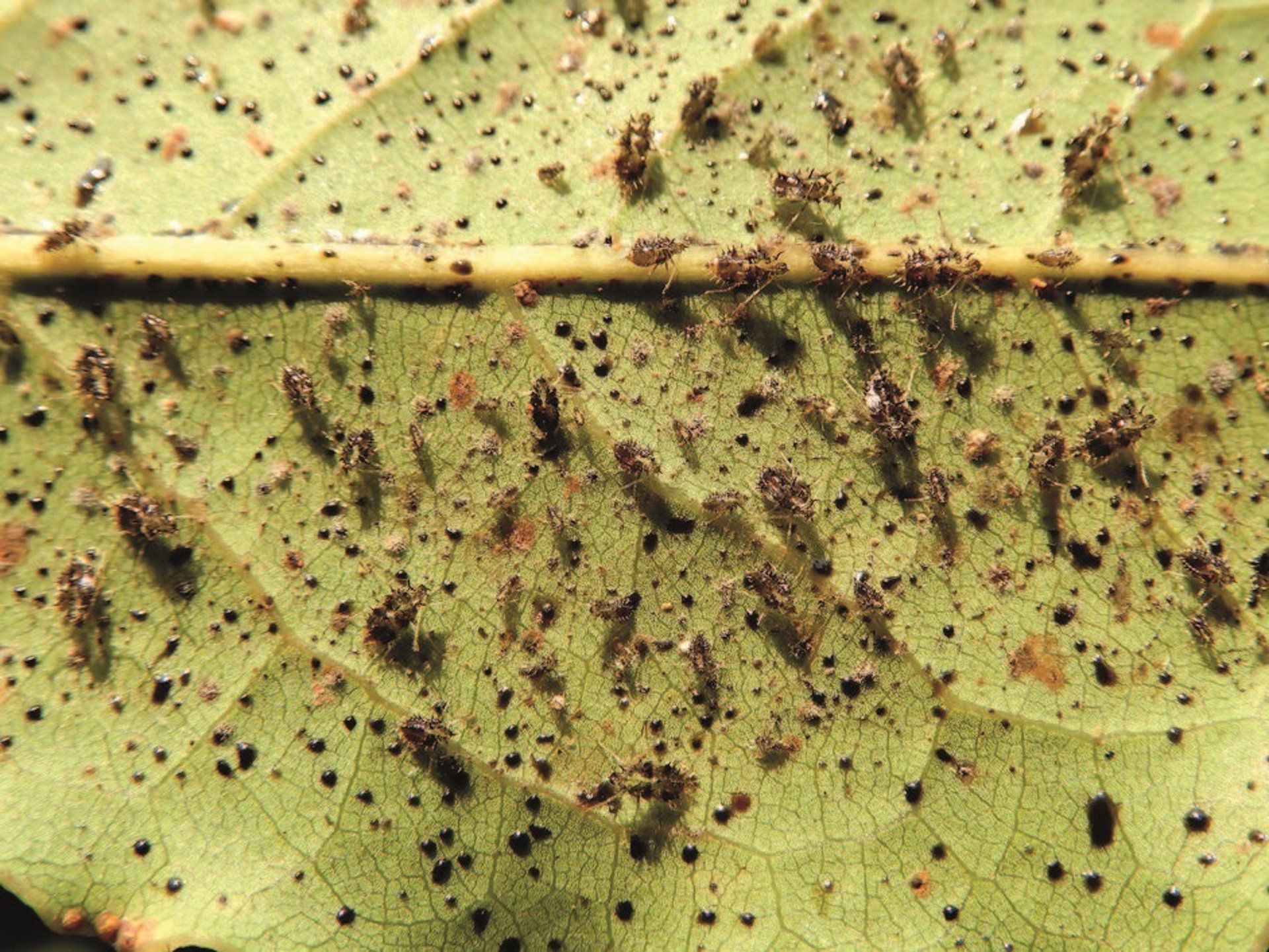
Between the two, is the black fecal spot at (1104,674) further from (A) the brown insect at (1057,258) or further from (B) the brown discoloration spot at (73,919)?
(B) the brown discoloration spot at (73,919)

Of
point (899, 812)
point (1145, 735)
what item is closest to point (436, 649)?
point (899, 812)

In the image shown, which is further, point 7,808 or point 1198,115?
point 1198,115

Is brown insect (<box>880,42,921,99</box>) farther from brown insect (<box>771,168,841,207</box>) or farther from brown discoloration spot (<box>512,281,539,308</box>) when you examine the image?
brown discoloration spot (<box>512,281,539,308</box>)

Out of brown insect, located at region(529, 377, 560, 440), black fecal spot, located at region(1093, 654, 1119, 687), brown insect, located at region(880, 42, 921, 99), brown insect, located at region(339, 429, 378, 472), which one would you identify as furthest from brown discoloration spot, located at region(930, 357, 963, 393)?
brown insect, located at region(339, 429, 378, 472)

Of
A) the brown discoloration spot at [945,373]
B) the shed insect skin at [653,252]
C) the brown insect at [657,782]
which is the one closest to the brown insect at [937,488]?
the brown discoloration spot at [945,373]

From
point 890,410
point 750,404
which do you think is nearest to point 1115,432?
point 890,410

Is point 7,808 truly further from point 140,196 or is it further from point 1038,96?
point 1038,96

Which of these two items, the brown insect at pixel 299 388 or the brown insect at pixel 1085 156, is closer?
the brown insect at pixel 299 388
